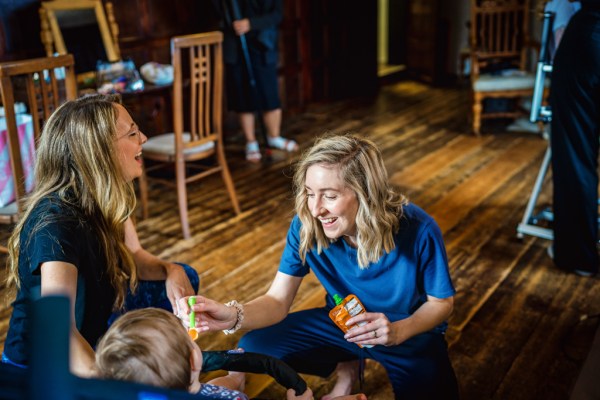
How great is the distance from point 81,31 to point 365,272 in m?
3.02

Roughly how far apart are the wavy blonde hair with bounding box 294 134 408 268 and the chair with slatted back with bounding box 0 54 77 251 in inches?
53.9

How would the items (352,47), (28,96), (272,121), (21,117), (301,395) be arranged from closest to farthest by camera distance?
(301,395) → (28,96) → (21,117) → (272,121) → (352,47)

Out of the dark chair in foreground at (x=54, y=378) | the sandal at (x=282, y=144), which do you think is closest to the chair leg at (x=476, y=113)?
the sandal at (x=282, y=144)

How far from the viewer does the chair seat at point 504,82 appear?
15.5 ft

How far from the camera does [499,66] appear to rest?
5.04m

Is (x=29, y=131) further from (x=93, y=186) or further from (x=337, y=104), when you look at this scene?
(x=337, y=104)

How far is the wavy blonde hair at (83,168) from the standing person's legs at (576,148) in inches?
72.2

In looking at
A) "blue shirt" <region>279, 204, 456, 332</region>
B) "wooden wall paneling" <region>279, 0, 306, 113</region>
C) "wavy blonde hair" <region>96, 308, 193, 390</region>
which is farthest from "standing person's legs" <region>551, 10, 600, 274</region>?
"wooden wall paneling" <region>279, 0, 306, 113</region>

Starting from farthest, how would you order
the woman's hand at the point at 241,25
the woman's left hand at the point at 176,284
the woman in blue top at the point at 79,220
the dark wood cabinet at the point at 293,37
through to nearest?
the woman's hand at the point at 241,25
the dark wood cabinet at the point at 293,37
the woman's left hand at the point at 176,284
the woman in blue top at the point at 79,220

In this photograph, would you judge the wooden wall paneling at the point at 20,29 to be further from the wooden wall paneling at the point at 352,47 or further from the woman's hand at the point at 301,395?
the woman's hand at the point at 301,395

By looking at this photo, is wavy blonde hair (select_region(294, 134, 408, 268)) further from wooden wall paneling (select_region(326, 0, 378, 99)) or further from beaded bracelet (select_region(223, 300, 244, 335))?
wooden wall paneling (select_region(326, 0, 378, 99))

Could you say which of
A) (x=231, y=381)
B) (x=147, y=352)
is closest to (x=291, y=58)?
(x=231, y=381)

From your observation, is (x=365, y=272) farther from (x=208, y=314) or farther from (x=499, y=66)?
(x=499, y=66)

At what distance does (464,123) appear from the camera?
5.34m
